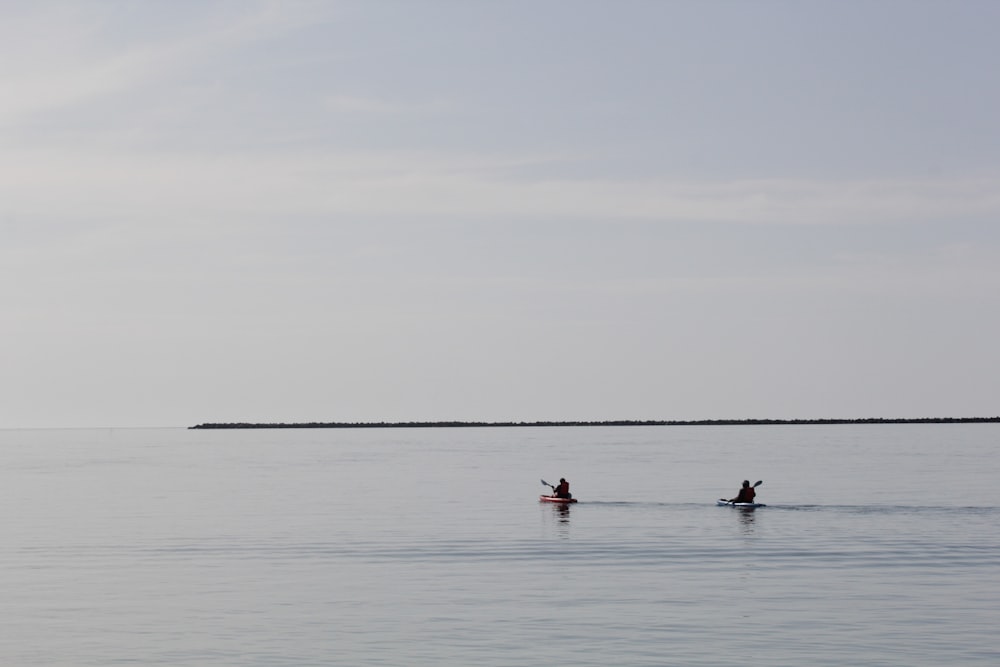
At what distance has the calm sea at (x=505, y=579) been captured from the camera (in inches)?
1293

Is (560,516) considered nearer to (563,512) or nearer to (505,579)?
(563,512)

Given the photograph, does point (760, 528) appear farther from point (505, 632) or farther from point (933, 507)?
point (505, 632)

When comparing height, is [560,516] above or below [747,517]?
above

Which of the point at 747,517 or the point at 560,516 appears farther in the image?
the point at 560,516

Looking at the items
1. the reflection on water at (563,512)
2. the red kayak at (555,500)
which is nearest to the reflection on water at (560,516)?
the reflection on water at (563,512)

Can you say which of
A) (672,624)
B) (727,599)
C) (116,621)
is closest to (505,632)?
(672,624)

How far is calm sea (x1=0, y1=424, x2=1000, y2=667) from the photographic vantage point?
108 feet

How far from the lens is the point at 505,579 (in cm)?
4544

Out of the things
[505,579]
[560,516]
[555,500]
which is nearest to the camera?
[505,579]

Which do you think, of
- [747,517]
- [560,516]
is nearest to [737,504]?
[747,517]

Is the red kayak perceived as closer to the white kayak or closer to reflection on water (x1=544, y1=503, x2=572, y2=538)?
reflection on water (x1=544, y1=503, x2=572, y2=538)

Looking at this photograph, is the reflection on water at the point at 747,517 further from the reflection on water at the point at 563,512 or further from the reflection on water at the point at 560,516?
the reflection on water at the point at 563,512

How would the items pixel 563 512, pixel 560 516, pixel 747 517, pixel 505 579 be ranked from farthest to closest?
pixel 563 512
pixel 560 516
pixel 747 517
pixel 505 579

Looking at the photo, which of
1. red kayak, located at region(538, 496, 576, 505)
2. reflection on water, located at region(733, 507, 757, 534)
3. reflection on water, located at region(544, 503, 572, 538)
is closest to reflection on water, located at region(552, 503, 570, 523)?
reflection on water, located at region(544, 503, 572, 538)
